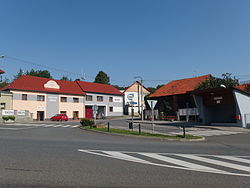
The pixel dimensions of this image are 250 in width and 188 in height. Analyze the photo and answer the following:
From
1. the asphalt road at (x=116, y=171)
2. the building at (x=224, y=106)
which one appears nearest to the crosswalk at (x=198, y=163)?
the asphalt road at (x=116, y=171)

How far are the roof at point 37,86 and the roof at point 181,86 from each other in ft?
65.2

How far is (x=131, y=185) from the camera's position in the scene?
4.59 m

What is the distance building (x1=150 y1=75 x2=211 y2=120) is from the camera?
35.6 m

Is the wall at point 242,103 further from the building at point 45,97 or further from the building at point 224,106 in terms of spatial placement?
the building at point 45,97

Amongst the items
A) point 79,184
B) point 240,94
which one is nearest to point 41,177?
point 79,184

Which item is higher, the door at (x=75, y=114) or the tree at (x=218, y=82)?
the tree at (x=218, y=82)

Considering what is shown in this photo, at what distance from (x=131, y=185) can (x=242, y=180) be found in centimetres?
279

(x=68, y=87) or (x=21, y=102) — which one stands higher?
(x=68, y=87)

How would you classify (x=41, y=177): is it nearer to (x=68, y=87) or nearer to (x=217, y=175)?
(x=217, y=175)

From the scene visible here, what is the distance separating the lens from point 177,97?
37312 millimetres

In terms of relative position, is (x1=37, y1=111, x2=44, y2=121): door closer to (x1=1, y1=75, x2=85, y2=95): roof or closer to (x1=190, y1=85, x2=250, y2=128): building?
(x1=1, y1=75, x2=85, y2=95): roof

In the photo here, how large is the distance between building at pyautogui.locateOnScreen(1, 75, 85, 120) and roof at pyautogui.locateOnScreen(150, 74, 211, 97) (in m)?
19.0

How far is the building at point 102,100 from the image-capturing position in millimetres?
50594

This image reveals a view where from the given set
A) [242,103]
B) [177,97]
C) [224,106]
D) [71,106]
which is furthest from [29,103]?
[242,103]
